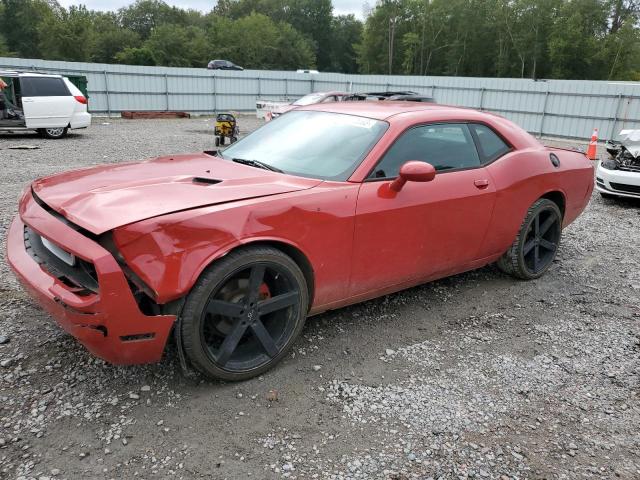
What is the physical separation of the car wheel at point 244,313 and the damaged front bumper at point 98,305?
20 cm

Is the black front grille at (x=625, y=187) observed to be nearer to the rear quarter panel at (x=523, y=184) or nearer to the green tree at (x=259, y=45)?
the rear quarter panel at (x=523, y=184)

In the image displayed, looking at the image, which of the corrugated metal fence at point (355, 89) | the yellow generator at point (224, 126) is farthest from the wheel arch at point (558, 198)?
the corrugated metal fence at point (355, 89)

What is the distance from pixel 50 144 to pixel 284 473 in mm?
12506

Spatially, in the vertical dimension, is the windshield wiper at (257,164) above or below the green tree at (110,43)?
below

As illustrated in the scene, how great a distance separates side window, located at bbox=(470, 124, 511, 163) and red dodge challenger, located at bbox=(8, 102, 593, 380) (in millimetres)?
13

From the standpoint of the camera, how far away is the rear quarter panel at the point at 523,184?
409 centimetres

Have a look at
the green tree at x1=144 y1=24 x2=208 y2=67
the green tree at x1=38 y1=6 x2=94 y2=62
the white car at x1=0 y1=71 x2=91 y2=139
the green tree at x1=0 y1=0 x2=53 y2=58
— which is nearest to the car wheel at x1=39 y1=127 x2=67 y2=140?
the white car at x1=0 y1=71 x2=91 y2=139

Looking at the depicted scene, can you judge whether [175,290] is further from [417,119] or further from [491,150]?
[491,150]

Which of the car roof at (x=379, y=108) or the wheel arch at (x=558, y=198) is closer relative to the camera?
the car roof at (x=379, y=108)

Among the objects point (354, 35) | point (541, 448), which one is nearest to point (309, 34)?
point (354, 35)

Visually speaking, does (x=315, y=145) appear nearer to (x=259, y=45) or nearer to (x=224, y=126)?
(x=224, y=126)

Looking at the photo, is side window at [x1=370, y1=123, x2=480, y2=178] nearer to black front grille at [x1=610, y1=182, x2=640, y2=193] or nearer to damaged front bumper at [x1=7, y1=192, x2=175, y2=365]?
damaged front bumper at [x1=7, y1=192, x2=175, y2=365]

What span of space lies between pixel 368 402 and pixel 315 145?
175 cm

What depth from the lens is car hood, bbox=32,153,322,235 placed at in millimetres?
2531
